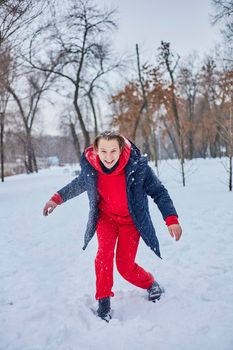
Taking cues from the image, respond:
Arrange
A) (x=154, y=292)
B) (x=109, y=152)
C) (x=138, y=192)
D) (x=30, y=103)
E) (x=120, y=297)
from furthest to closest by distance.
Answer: (x=30, y=103) → (x=120, y=297) → (x=154, y=292) → (x=138, y=192) → (x=109, y=152)

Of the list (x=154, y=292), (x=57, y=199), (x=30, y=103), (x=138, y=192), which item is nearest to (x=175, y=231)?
(x=138, y=192)

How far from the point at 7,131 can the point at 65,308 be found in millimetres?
25838

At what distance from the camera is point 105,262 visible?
264 cm

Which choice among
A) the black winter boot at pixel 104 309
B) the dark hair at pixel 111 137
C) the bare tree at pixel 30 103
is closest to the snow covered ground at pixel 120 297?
the black winter boot at pixel 104 309

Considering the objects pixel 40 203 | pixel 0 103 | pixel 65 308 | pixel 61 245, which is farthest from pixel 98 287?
pixel 0 103

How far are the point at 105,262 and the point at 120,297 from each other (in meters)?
0.58

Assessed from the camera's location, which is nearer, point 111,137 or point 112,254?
point 111,137

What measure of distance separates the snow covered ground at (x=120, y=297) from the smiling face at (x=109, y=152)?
126 centimetres

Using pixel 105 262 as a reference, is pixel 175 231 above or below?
above

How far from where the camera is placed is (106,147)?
2535 millimetres

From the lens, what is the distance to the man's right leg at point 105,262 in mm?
2629

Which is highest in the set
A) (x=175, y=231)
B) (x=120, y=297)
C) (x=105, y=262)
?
(x=175, y=231)

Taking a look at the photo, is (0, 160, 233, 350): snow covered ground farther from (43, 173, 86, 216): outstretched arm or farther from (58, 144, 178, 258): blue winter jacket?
(43, 173, 86, 216): outstretched arm

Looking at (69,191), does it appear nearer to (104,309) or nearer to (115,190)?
(115,190)
